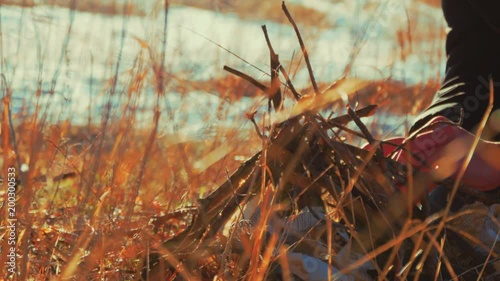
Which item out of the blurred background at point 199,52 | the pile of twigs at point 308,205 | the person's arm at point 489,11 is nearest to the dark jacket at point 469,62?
the person's arm at point 489,11

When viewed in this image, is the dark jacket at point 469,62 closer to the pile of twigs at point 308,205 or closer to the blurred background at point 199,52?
the blurred background at point 199,52

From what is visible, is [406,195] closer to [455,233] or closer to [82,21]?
[455,233]

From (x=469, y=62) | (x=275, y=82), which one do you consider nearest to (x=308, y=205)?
(x=275, y=82)

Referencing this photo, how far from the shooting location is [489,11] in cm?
207

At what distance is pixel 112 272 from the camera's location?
1.60 meters

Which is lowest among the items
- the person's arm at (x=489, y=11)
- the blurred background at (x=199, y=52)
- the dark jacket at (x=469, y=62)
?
the blurred background at (x=199, y=52)

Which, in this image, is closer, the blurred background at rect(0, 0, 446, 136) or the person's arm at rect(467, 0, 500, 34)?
the person's arm at rect(467, 0, 500, 34)

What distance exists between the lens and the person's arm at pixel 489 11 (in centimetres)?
205

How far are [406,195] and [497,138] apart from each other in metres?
0.59

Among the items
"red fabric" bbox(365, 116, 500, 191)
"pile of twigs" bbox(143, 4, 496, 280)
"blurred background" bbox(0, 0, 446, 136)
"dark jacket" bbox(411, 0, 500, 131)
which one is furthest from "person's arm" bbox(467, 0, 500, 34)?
"pile of twigs" bbox(143, 4, 496, 280)

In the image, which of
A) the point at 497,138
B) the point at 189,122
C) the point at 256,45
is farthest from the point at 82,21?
the point at 497,138

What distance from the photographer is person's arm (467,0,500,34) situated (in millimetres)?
2055

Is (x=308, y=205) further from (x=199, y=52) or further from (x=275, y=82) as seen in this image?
(x=199, y=52)

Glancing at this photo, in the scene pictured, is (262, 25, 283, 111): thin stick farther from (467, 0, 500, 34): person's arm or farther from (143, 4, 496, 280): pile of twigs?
(467, 0, 500, 34): person's arm
